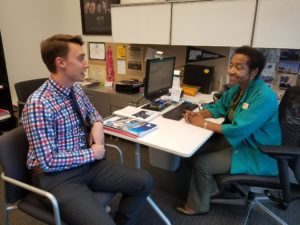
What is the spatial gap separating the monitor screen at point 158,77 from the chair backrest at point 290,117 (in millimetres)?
901

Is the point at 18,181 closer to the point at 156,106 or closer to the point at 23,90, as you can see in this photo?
the point at 156,106

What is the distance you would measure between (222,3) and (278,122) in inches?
43.6

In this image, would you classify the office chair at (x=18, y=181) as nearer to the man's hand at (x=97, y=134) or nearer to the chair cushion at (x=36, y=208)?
the chair cushion at (x=36, y=208)

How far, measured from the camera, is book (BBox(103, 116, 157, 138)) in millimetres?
1502

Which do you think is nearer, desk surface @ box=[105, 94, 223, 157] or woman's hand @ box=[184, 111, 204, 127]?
desk surface @ box=[105, 94, 223, 157]

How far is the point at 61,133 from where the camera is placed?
4.18ft

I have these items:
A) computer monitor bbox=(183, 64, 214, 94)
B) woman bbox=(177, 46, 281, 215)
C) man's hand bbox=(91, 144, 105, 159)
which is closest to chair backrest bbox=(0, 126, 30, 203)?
man's hand bbox=(91, 144, 105, 159)

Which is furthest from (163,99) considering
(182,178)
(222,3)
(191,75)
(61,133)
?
(61,133)

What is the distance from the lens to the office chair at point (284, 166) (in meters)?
1.33

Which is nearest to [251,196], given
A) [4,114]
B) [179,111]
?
[179,111]

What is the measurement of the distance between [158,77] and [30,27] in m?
2.42

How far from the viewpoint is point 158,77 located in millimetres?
1994

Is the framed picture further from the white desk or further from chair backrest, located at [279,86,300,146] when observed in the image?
chair backrest, located at [279,86,300,146]

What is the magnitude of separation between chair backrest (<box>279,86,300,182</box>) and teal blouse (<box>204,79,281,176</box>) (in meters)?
0.06
